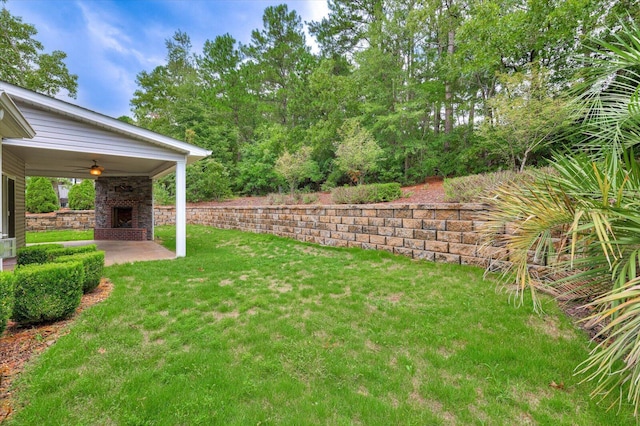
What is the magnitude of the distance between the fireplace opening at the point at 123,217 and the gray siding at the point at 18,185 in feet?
9.27

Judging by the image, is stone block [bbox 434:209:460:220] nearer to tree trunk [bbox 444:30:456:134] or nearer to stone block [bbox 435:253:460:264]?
stone block [bbox 435:253:460:264]

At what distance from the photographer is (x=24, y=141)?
4695mm

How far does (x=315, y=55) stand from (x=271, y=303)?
1910 centimetres

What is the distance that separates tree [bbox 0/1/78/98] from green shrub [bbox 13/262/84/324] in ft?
69.4

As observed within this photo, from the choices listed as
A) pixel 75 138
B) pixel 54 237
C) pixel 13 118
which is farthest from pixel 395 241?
pixel 54 237

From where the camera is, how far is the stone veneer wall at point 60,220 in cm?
1261

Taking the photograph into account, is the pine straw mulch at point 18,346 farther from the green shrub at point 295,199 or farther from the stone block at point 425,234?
the green shrub at point 295,199

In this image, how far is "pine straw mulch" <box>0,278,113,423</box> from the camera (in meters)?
1.84

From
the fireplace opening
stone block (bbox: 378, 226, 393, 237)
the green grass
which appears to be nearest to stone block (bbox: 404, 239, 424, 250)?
stone block (bbox: 378, 226, 393, 237)

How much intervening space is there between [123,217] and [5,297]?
8.92 metres

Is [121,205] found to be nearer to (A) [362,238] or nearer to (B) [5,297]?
(B) [5,297]

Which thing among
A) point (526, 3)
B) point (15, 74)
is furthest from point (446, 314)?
point (15, 74)

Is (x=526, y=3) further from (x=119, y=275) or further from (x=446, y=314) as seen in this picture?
(x=119, y=275)

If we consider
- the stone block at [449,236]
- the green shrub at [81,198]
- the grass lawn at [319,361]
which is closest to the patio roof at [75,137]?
the grass lawn at [319,361]
